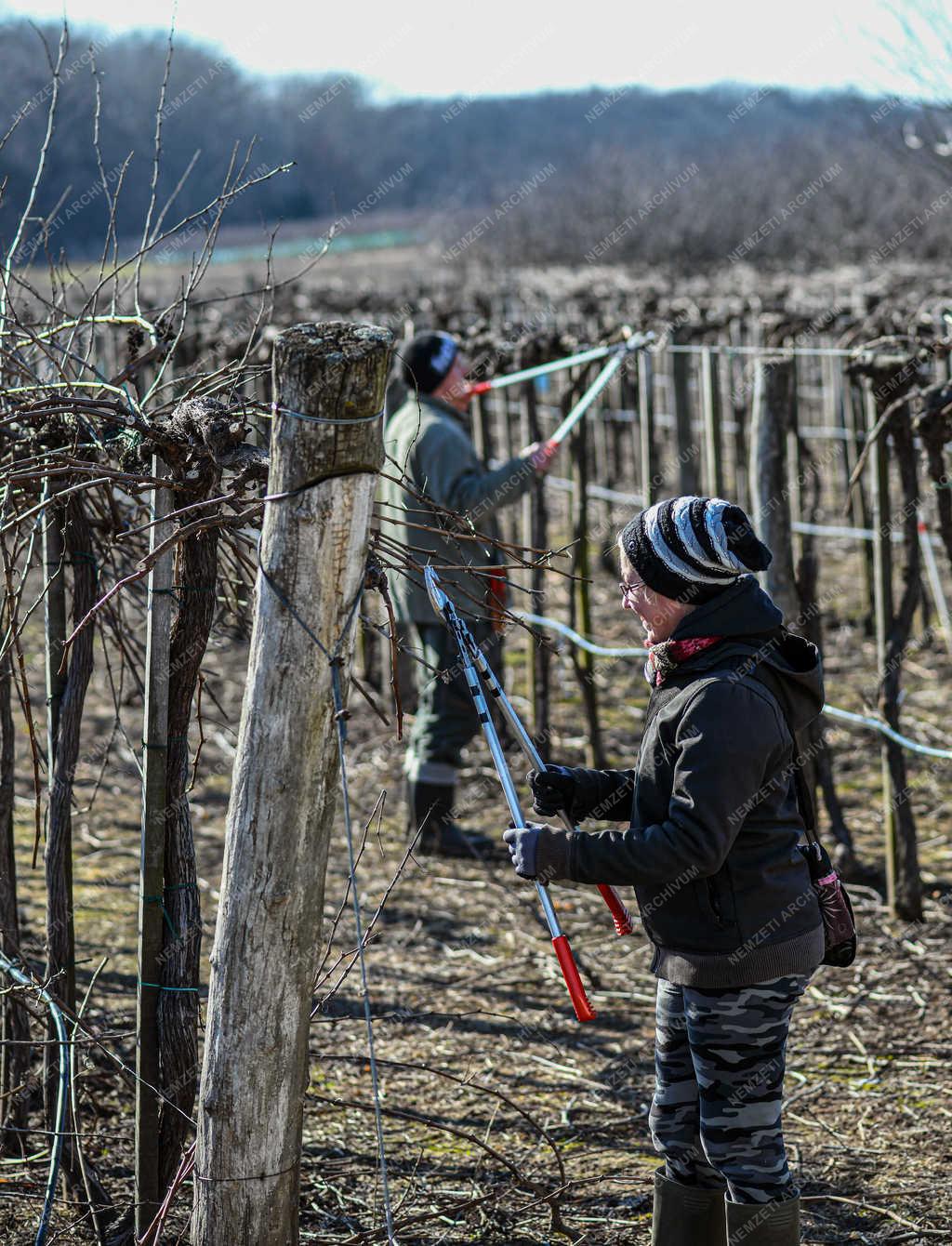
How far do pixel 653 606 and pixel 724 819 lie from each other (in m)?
0.41

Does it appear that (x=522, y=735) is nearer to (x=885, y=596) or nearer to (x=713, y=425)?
(x=885, y=596)

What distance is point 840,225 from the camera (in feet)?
122

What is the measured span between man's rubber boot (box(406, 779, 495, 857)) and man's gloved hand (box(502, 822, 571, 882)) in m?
3.11

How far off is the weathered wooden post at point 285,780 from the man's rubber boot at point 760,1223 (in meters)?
0.81

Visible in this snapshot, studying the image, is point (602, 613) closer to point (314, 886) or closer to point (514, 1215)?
point (514, 1215)

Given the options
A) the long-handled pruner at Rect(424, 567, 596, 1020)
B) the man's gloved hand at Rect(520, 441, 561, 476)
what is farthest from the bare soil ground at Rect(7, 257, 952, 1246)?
the man's gloved hand at Rect(520, 441, 561, 476)

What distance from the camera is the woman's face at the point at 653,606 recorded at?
2.36 metres

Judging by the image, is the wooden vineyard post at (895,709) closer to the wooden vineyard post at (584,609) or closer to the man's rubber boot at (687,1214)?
the wooden vineyard post at (584,609)

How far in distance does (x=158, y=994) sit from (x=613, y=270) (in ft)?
103

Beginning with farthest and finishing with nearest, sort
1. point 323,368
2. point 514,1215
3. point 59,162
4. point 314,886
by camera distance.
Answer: point 59,162 < point 514,1215 < point 314,886 < point 323,368

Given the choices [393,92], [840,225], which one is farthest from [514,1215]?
[393,92]

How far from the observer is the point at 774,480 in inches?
177

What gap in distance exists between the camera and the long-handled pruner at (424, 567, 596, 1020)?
2.19 meters

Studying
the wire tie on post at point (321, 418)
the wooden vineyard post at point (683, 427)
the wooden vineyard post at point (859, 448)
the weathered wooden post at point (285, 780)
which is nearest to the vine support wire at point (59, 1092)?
the weathered wooden post at point (285, 780)
